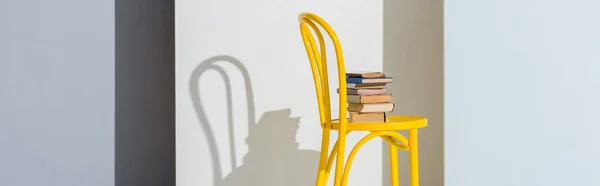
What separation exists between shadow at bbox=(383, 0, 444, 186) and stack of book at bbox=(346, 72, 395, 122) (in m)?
0.69

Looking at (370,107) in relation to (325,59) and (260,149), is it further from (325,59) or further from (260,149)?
(260,149)

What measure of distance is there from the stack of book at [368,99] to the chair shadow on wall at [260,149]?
0.65m

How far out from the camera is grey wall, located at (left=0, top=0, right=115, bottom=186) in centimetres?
266

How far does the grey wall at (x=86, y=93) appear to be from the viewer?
267 centimetres

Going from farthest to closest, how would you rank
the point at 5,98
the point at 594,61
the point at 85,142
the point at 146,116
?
the point at 146,116 < the point at 85,142 < the point at 5,98 < the point at 594,61

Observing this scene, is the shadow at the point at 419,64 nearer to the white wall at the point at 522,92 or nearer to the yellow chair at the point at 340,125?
Answer: the white wall at the point at 522,92

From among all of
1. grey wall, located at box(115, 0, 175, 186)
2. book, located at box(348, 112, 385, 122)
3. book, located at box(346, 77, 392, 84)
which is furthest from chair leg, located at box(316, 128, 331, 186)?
grey wall, located at box(115, 0, 175, 186)

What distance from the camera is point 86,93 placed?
2824 mm

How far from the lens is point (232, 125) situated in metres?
Result: 2.83

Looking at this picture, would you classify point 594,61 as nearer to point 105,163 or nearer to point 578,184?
point 578,184

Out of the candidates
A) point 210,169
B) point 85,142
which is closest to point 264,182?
point 210,169

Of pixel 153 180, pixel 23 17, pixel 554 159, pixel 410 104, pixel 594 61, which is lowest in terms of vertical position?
pixel 153 180

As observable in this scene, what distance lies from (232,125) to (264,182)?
0.31 m

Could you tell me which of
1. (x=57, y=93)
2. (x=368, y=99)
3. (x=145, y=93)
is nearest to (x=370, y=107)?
(x=368, y=99)
